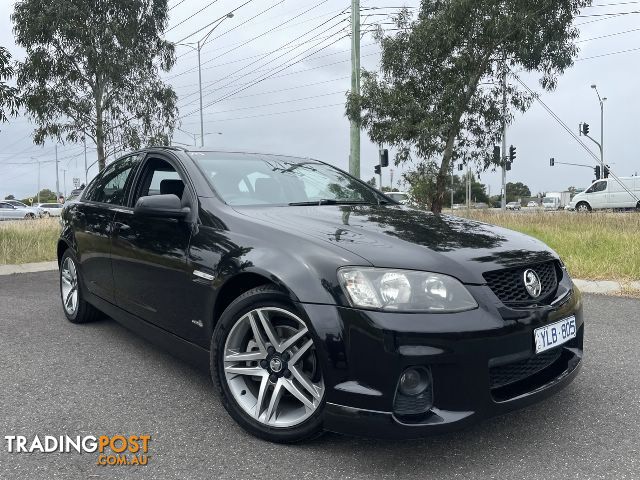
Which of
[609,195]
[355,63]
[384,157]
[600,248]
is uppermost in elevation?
[355,63]

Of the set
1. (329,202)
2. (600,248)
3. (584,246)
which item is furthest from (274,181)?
(584,246)

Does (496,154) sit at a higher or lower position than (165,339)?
higher

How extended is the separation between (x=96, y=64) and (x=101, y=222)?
12.9 metres

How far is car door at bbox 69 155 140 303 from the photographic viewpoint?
151 inches

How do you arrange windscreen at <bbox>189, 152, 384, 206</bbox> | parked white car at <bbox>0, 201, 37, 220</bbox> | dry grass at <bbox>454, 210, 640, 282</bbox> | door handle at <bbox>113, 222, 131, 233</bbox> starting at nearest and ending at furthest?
1. windscreen at <bbox>189, 152, 384, 206</bbox>
2. door handle at <bbox>113, 222, 131, 233</bbox>
3. dry grass at <bbox>454, 210, 640, 282</bbox>
4. parked white car at <bbox>0, 201, 37, 220</bbox>

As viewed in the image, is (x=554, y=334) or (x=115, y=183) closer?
(x=554, y=334)

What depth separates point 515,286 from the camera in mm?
2383

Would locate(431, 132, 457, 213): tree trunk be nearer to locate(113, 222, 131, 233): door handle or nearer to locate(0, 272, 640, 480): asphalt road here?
locate(0, 272, 640, 480): asphalt road

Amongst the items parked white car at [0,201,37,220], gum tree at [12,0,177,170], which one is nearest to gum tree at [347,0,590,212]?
→ gum tree at [12,0,177,170]

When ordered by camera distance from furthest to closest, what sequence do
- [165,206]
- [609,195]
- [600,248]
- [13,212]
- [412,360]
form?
[13,212] → [609,195] → [600,248] → [165,206] → [412,360]

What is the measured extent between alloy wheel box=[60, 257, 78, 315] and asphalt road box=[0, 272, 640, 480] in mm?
762

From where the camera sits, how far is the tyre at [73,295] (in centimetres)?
449

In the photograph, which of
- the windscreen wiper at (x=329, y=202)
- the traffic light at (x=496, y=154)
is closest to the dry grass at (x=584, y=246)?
the traffic light at (x=496, y=154)

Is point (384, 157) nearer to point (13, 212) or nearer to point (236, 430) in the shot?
point (236, 430)
